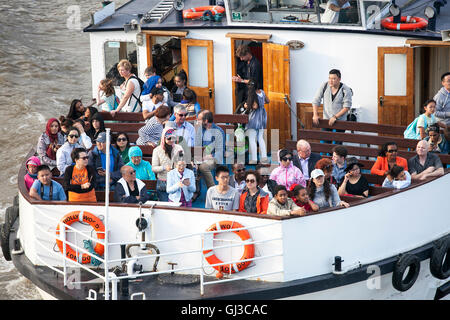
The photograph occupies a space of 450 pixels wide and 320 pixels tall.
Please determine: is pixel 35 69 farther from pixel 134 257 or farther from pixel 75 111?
pixel 134 257

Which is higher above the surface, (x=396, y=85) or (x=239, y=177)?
(x=396, y=85)

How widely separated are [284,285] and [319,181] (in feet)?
4.27

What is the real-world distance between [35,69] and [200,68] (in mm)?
12960

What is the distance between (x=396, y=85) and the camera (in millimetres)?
13820

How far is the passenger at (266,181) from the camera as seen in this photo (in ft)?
37.4

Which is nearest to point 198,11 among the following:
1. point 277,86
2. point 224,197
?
point 277,86

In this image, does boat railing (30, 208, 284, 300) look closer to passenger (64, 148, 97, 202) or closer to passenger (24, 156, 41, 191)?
passenger (64, 148, 97, 202)

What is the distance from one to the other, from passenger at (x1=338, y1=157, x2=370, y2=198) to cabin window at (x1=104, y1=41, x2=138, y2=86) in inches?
210

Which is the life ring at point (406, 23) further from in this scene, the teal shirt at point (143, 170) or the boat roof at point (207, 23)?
the teal shirt at point (143, 170)

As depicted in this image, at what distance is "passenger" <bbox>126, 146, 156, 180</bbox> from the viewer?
11883 millimetres

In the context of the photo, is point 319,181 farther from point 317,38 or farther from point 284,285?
point 317,38

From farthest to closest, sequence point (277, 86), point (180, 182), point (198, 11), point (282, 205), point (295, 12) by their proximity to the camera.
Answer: point (198, 11) < point (277, 86) < point (295, 12) < point (180, 182) < point (282, 205)

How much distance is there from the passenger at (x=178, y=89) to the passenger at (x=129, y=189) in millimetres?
3016

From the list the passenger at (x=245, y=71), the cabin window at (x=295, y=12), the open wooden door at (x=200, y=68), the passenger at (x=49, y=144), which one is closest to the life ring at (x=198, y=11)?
the open wooden door at (x=200, y=68)
